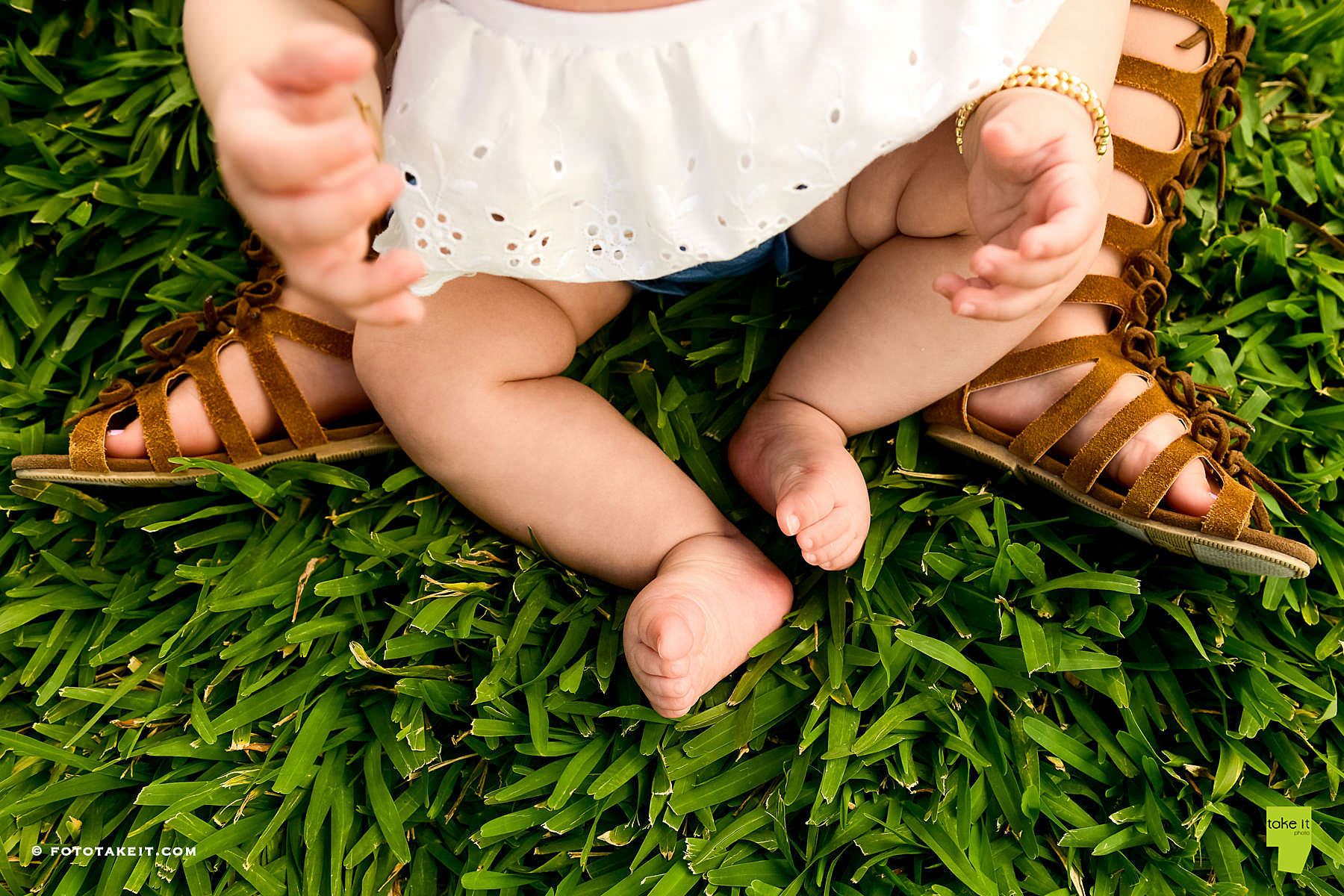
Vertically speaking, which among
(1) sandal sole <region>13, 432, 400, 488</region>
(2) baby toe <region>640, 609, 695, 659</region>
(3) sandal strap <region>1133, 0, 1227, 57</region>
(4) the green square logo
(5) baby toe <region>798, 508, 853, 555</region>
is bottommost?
(4) the green square logo

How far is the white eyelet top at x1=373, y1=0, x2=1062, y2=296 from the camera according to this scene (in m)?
0.76

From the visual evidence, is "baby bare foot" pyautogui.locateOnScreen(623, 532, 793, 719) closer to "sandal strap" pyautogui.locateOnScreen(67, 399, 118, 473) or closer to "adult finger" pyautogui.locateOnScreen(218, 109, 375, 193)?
"adult finger" pyautogui.locateOnScreen(218, 109, 375, 193)

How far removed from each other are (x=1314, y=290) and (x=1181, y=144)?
0.87 feet

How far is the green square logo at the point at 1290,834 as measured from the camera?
947 millimetres

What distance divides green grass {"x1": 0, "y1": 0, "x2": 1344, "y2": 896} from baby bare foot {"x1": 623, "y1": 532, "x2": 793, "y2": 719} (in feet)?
0.17

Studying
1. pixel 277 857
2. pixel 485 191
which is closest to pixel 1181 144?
pixel 485 191

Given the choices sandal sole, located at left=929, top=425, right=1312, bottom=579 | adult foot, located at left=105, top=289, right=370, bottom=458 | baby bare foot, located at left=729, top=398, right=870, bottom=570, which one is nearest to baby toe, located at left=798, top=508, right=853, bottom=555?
baby bare foot, located at left=729, top=398, right=870, bottom=570

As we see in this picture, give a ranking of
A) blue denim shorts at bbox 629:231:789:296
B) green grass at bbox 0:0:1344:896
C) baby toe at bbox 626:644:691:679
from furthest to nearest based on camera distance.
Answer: blue denim shorts at bbox 629:231:789:296 < green grass at bbox 0:0:1344:896 < baby toe at bbox 626:644:691:679

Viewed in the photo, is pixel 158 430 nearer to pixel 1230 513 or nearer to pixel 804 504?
pixel 804 504

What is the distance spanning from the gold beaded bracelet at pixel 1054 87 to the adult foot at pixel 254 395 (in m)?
0.75

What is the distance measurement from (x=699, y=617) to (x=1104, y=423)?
0.50m

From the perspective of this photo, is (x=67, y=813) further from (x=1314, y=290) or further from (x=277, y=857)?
(x=1314, y=290)

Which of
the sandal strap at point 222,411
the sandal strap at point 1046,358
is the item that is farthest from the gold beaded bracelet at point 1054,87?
the sandal strap at point 222,411

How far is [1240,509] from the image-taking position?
93 cm
